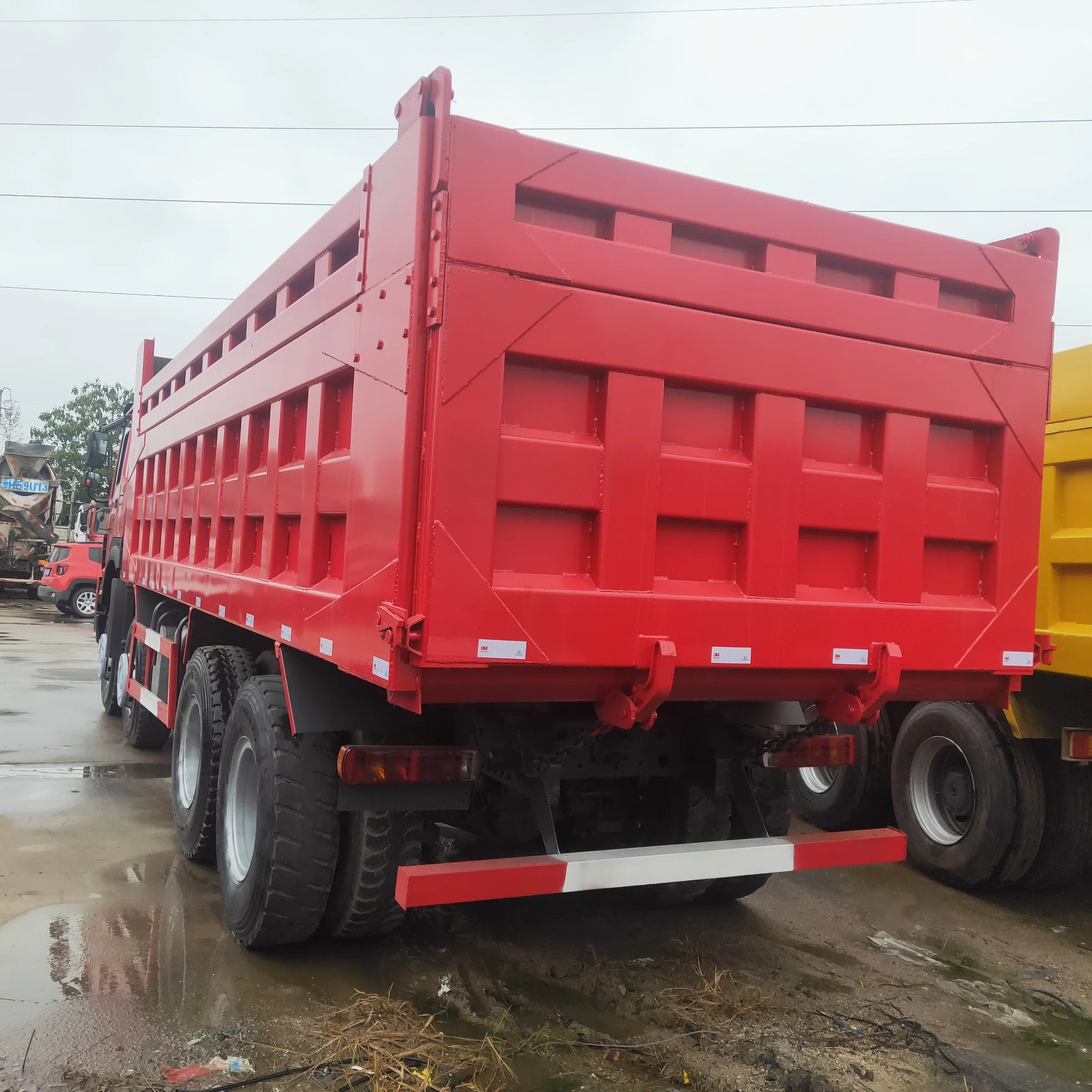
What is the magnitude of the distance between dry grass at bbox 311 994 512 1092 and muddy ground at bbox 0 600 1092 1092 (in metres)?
0.04

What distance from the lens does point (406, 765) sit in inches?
135

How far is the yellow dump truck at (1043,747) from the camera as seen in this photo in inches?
201

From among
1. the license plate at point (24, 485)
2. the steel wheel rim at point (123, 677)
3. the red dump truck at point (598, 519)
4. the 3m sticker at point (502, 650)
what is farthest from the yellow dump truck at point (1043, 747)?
the license plate at point (24, 485)

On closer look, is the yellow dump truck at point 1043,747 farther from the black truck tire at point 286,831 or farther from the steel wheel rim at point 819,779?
the black truck tire at point 286,831

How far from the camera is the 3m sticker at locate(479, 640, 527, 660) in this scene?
2873mm

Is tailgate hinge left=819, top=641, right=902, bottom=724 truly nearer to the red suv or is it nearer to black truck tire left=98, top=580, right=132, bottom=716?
black truck tire left=98, top=580, right=132, bottom=716

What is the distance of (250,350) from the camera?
194 inches

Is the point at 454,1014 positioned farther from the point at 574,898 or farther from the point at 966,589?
the point at 966,589

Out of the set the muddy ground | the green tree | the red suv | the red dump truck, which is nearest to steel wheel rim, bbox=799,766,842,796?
the muddy ground

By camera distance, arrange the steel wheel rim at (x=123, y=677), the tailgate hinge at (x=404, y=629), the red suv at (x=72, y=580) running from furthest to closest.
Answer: the red suv at (x=72, y=580), the steel wheel rim at (x=123, y=677), the tailgate hinge at (x=404, y=629)

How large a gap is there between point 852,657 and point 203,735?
3.38 m

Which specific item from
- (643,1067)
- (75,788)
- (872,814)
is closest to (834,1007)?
(643,1067)

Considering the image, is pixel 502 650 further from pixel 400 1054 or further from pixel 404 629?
pixel 400 1054

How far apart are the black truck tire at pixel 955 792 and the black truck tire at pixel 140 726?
18.7ft
